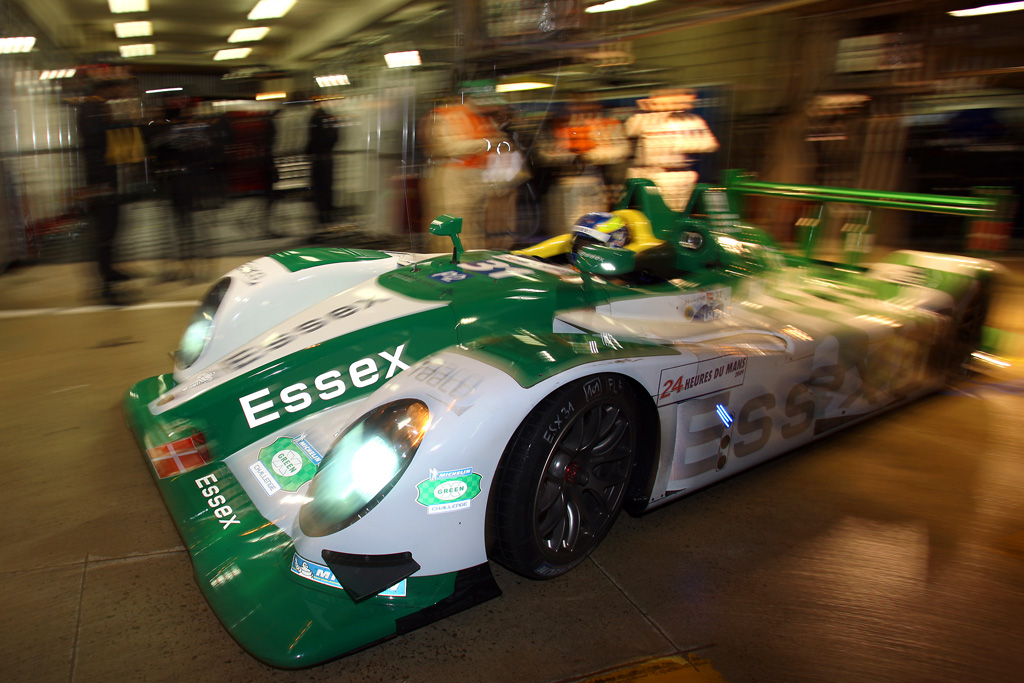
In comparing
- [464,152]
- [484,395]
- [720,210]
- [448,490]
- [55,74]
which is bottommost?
[448,490]

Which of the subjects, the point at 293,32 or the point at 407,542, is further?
the point at 293,32

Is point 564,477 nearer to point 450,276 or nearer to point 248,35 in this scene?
point 450,276

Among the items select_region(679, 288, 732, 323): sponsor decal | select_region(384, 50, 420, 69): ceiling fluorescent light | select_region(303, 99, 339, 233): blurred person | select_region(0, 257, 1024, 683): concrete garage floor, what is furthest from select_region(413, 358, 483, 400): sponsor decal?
select_region(303, 99, 339, 233): blurred person

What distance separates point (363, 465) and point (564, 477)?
0.63 metres

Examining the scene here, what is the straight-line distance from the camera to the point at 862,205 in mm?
4152

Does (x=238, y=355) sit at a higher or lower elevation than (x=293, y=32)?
lower

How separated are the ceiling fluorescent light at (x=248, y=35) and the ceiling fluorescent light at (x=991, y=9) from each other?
30.8ft

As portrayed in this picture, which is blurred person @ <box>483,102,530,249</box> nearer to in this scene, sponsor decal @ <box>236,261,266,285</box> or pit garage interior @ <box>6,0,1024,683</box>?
pit garage interior @ <box>6,0,1024,683</box>

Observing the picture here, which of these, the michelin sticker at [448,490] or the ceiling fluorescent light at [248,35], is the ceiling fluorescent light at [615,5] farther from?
the ceiling fluorescent light at [248,35]

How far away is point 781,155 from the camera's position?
9.04 meters

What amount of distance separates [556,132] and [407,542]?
6629 millimetres

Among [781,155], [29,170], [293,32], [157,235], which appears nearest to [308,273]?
[157,235]

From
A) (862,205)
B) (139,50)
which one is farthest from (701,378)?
(139,50)

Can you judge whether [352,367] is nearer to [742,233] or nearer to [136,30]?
[742,233]
